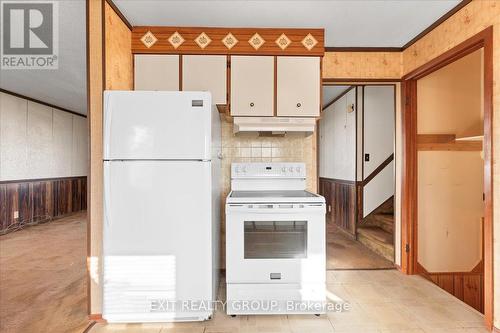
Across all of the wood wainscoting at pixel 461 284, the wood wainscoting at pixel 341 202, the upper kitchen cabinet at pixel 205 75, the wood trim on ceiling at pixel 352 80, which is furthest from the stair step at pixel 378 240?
the upper kitchen cabinet at pixel 205 75

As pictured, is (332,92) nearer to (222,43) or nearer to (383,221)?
(383,221)

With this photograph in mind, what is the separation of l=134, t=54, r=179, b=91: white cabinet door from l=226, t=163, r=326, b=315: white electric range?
4.19 feet

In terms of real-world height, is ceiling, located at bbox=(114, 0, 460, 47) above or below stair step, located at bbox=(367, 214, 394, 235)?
above

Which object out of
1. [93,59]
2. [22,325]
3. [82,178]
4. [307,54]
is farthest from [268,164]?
[82,178]

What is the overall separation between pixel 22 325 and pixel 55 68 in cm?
303

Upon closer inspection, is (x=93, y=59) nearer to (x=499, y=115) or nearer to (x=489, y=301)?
(x=499, y=115)

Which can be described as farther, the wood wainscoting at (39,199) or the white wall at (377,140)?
the wood wainscoting at (39,199)

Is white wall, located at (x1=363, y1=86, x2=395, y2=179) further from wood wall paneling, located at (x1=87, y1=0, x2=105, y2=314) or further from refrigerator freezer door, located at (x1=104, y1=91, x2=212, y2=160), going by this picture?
wood wall paneling, located at (x1=87, y1=0, x2=105, y2=314)

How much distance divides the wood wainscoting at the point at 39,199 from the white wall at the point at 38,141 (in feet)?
0.47

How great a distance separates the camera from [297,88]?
265 centimetres

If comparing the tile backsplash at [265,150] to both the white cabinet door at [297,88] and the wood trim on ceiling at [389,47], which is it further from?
the wood trim on ceiling at [389,47]

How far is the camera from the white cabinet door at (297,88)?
2.64 metres

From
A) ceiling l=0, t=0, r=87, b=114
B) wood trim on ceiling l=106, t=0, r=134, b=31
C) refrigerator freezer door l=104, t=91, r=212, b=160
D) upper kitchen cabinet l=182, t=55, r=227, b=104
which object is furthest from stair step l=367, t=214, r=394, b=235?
ceiling l=0, t=0, r=87, b=114

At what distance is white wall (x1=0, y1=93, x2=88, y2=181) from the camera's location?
4934 mm
